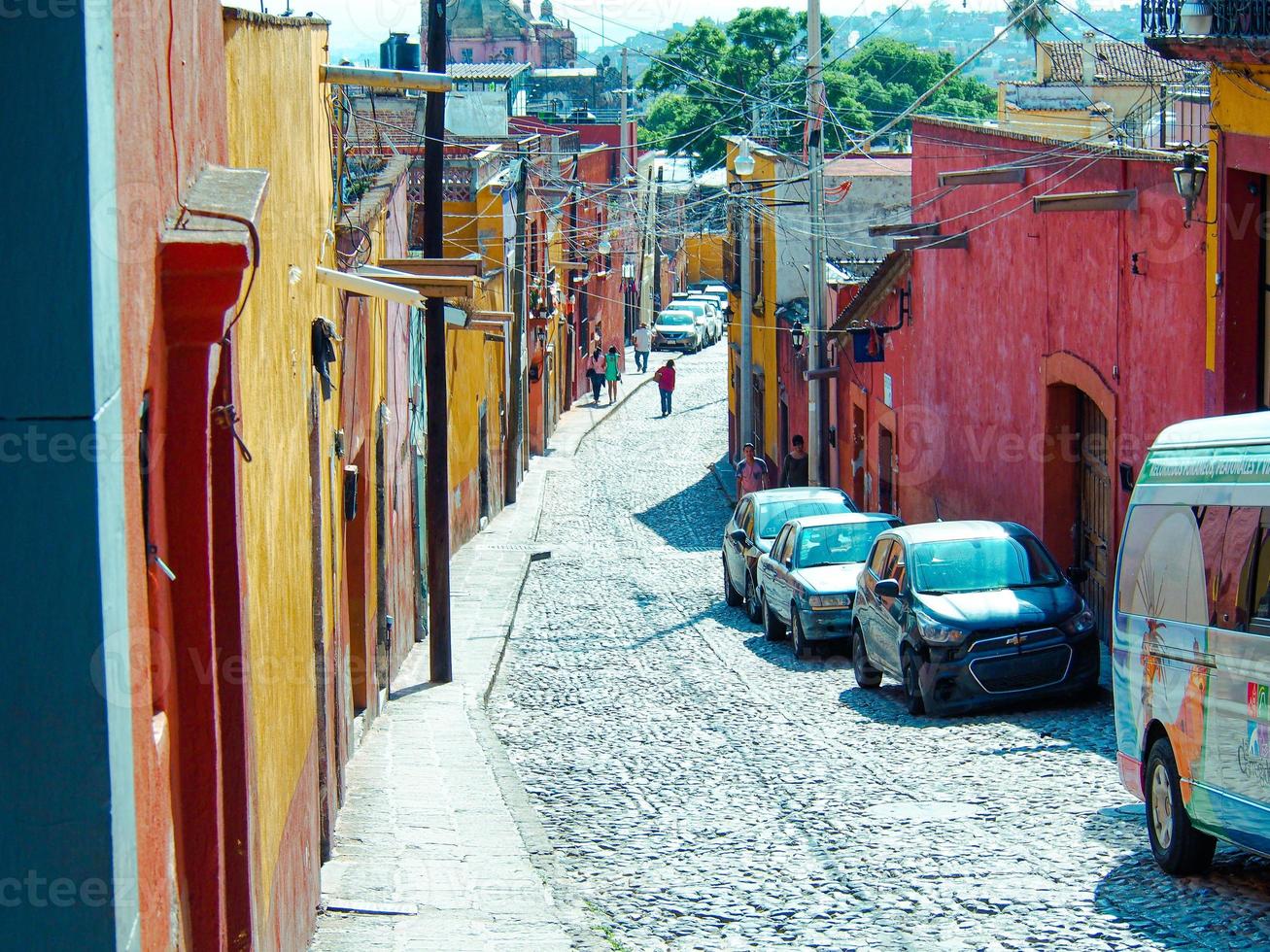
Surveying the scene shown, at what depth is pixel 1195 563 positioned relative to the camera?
862cm

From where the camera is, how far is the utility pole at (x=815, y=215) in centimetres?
2422

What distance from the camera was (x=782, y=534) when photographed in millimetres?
19594

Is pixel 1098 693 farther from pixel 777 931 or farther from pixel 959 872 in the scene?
pixel 777 931

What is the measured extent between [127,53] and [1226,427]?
6.38 m

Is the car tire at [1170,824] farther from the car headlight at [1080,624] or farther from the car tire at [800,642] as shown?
the car tire at [800,642]

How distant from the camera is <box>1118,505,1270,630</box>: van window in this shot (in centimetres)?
802

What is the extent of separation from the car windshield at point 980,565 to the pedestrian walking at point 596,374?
36665 millimetres

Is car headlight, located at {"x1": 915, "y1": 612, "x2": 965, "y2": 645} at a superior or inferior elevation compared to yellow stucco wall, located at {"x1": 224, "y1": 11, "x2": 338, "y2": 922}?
inferior

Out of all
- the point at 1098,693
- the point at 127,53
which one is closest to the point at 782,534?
the point at 1098,693

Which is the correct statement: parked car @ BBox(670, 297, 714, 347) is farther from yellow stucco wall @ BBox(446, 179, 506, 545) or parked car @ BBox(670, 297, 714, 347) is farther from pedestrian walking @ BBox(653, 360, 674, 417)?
yellow stucco wall @ BBox(446, 179, 506, 545)

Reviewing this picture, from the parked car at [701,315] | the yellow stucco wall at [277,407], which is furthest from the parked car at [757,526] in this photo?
the parked car at [701,315]

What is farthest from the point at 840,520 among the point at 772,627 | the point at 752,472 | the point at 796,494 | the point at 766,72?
the point at 766,72

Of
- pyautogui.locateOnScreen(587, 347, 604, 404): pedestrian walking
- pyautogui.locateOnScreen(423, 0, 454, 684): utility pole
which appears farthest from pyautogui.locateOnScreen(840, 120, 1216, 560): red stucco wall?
pyautogui.locateOnScreen(587, 347, 604, 404): pedestrian walking

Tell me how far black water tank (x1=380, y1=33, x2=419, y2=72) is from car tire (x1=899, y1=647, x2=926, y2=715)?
791 centimetres
